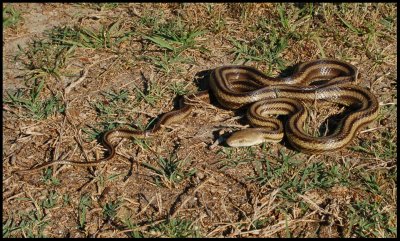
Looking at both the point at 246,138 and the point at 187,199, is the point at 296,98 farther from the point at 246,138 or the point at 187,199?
the point at 187,199

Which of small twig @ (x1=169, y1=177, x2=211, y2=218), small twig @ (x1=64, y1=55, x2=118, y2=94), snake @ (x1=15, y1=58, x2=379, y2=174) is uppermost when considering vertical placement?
snake @ (x1=15, y1=58, x2=379, y2=174)

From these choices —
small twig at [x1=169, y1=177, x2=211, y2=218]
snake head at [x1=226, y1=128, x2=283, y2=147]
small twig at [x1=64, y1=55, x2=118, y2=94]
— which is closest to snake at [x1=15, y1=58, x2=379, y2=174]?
snake head at [x1=226, y1=128, x2=283, y2=147]

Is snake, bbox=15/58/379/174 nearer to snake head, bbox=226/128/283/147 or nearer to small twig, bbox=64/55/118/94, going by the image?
snake head, bbox=226/128/283/147

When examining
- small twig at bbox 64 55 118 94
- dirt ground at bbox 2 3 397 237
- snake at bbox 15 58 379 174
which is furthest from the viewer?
small twig at bbox 64 55 118 94

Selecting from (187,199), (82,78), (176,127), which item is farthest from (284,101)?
(82,78)

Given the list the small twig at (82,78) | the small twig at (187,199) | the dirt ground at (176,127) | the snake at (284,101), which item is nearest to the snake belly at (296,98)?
the snake at (284,101)

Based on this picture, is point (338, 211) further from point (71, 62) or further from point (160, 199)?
point (71, 62)
